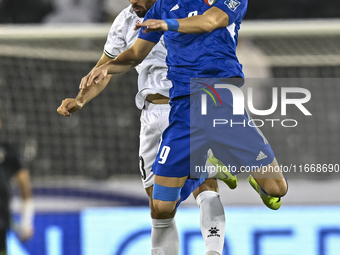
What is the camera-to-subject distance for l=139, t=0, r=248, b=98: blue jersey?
267 centimetres

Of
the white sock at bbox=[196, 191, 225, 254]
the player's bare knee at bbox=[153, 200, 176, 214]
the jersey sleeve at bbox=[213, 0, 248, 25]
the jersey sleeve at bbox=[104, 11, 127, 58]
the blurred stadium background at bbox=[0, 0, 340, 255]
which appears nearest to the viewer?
the jersey sleeve at bbox=[213, 0, 248, 25]

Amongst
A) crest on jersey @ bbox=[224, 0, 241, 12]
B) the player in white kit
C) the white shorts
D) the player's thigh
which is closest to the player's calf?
the player in white kit

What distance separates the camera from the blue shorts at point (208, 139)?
2.67m

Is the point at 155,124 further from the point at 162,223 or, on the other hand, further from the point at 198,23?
the point at 198,23

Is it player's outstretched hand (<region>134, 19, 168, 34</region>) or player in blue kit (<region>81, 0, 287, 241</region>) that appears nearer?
player's outstretched hand (<region>134, 19, 168, 34</region>)

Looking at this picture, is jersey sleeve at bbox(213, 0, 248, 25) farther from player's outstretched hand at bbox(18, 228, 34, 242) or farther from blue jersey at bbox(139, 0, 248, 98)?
player's outstretched hand at bbox(18, 228, 34, 242)

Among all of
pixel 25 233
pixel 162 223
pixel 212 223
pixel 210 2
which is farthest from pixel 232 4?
pixel 25 233

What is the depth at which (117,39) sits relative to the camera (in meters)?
3.36

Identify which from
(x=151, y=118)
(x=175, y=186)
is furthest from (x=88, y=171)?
(x=175, y=186)

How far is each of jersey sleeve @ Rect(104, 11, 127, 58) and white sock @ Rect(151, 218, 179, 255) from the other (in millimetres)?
1095

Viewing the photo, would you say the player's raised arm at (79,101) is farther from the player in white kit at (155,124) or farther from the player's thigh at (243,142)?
the player's thigh at (243,142)

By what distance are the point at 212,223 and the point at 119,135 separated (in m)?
2.56

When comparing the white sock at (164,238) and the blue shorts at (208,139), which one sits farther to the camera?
the white sock at (164,238)

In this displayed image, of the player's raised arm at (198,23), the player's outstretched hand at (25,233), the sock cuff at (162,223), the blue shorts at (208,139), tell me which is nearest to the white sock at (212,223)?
the sock cuff at (162,223)
